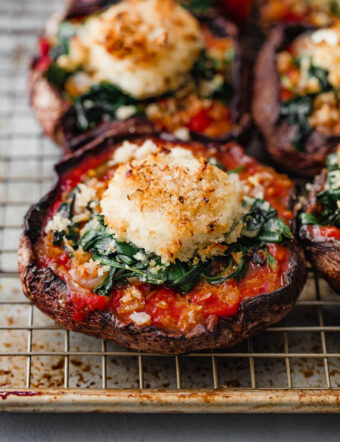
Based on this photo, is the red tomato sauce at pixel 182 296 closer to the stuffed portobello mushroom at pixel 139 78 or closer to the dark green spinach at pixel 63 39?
the stuffed portobello mushroom at pixel 139 78

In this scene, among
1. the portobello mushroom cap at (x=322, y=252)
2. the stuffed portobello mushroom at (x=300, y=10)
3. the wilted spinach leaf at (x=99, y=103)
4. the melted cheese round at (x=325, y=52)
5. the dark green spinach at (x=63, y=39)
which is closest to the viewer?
the portobello mushroom cap at (x=322, y=252)

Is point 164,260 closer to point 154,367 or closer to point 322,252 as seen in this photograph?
point 154,367

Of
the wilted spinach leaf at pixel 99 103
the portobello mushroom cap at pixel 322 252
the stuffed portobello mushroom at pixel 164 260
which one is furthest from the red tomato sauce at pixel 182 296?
the wilted spinach leaf at pixel 99 103

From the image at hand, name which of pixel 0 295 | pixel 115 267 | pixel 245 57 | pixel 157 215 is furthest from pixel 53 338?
pixel 245 57

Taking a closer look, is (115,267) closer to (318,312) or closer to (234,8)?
(318,312)

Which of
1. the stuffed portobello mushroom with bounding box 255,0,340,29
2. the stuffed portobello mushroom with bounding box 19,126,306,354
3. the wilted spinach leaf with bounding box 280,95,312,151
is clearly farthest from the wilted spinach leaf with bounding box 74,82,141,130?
the stuffed portobello mushroom with bounding box 255,0,340,29

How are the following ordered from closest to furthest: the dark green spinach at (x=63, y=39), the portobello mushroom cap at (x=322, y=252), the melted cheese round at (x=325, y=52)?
the portobello mushroom cap at (x=322, y=252), the melted cheese round at (x=325, y=52), the dark green spinach at (x=63, y=39)

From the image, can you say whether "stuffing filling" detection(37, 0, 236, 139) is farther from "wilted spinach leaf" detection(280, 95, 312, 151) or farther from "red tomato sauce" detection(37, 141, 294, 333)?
"red tomato sauce" detection(37, 141, 294, 333)
